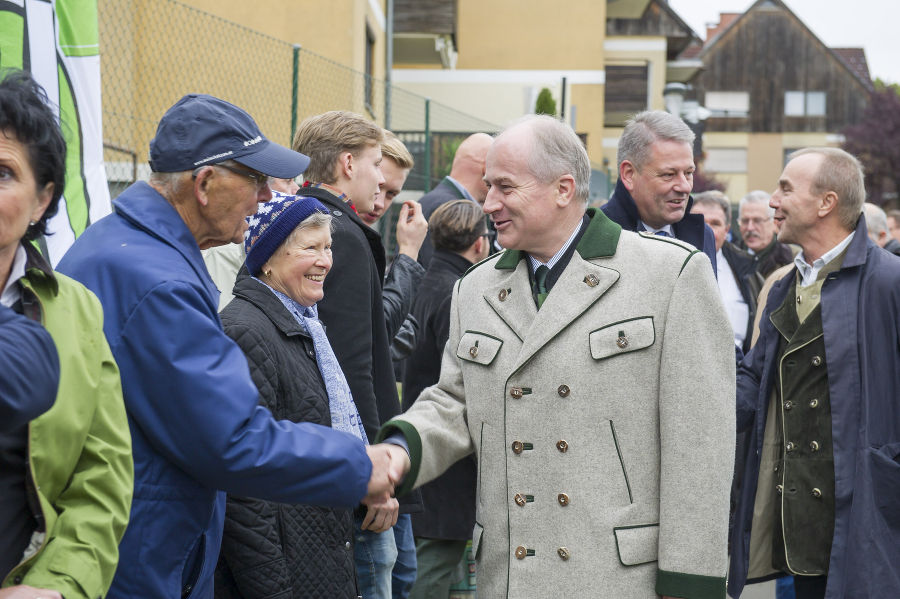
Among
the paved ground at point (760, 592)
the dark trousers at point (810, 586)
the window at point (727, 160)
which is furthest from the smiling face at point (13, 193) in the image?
the window at point (727, 160)

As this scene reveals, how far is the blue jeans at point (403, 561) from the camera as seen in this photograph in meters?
4.68

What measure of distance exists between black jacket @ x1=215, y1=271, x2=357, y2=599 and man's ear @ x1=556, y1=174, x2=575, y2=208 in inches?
40.8

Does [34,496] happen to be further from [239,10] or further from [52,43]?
[239,10]

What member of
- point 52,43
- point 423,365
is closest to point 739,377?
point 423,365

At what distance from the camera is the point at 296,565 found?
11.1 feet

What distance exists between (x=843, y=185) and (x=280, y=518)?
2.88 metres

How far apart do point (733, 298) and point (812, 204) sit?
2.98 metres

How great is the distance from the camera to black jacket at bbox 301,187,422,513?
13.5 feet

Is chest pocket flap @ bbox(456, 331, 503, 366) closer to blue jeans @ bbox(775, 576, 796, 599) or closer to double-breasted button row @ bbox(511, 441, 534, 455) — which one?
→ double-breasted button row @ bbox(511, 441, 534, 455)

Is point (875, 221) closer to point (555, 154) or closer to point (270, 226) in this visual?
point (555, 154)

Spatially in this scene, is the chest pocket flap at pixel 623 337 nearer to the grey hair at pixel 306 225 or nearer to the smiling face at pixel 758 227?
the grey hair at pixel 306 225

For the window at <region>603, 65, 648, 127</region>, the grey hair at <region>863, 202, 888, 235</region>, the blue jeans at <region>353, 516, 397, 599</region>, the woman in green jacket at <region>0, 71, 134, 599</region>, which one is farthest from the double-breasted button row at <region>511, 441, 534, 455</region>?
the window at <region>603, 65, 648, 127</region>

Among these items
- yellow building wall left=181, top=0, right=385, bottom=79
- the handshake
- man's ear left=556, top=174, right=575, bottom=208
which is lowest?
the handshake

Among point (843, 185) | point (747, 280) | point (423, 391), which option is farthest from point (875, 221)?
point (423, 391)
